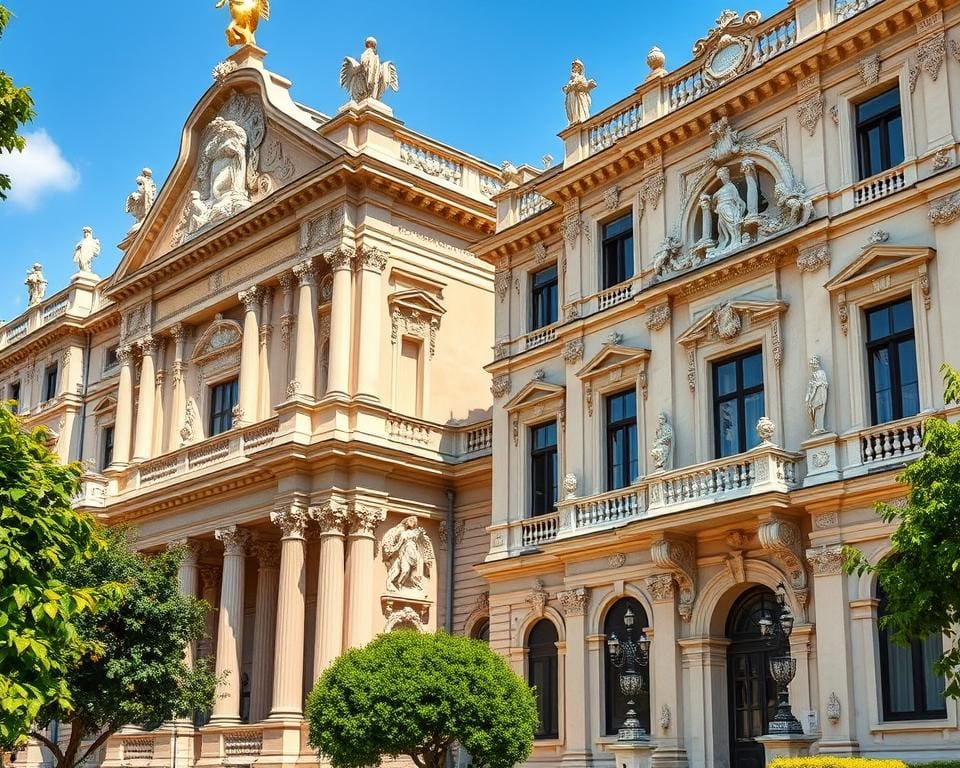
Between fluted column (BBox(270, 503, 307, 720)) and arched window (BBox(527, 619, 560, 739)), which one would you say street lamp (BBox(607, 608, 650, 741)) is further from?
fluted column (BBox(270, 503, 307, 720))

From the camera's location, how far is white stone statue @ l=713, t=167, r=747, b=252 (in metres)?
26.9

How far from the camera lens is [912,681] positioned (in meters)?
22.0

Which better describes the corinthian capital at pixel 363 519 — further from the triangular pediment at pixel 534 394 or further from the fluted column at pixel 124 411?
the fluted column at pixel 124 411

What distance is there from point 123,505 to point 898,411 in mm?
25990

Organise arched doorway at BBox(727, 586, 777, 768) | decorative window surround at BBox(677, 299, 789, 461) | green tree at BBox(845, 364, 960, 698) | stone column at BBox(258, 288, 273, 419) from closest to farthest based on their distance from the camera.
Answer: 1. green tree at BBox(845, 364, 960, 698)
2. arched doorway at BBox(727, 586, 777, 768)
3. decorative window surround at BBox(677, 299, 789, 461)
4. stone column at BBox(258, 288, 273, 419)

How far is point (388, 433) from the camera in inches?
1406

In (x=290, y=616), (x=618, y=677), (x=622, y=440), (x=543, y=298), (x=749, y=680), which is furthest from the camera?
(x=290, y=616)

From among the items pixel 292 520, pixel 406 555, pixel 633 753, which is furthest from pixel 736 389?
pixel 292 520

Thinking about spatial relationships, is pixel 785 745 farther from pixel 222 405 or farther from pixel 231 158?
pixel 231 158

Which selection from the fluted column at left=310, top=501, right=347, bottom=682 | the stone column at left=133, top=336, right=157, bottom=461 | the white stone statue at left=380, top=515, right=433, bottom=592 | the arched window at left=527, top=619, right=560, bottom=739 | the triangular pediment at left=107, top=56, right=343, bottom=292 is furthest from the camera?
the stone column at left=133, top=336, right=157, bottom=461

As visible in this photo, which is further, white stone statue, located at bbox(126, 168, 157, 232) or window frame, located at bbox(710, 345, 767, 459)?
white stone statue, located at bbox(126, 168, 157, 232)

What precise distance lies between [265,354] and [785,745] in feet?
71.1

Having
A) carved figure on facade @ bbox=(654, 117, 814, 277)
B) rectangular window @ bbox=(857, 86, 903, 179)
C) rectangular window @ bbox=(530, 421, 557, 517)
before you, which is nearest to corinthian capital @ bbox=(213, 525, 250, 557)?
rectangular window @ bbox=(530, 421, 557, 517)

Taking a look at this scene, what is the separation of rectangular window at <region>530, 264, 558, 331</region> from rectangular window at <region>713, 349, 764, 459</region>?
6.28 meters
